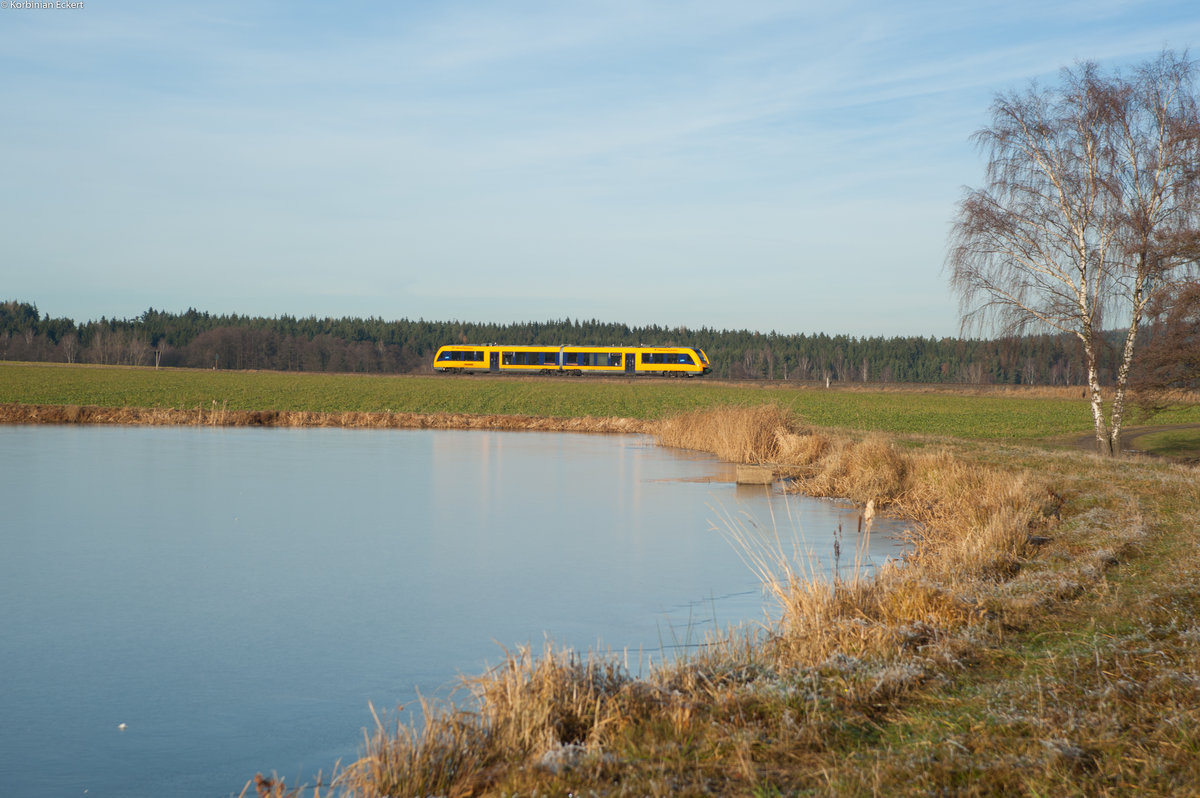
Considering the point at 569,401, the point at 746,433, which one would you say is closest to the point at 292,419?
the point at 569,401

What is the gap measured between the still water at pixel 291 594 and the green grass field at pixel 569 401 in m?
19.5

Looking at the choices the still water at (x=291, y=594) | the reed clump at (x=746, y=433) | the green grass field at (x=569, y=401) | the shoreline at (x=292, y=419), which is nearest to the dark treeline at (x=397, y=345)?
the green grass field at (x=569, y=401)

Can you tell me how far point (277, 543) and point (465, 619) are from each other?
15.2ft

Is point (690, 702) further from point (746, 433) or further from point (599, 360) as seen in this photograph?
point (599, 360)

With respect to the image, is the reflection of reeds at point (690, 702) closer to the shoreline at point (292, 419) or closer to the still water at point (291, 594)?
the still water at point (291, 594)

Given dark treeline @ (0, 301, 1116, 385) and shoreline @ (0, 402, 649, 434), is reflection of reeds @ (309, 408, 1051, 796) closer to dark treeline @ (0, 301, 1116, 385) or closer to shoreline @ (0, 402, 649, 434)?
shoreline @ (0, 402, 649, 434)

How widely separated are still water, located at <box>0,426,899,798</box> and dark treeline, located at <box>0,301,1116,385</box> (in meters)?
112

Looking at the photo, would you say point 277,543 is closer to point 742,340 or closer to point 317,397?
point 317,397

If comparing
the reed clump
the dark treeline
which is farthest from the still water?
the dark treeline

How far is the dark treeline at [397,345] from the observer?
5679 inches

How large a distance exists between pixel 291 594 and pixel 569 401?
42791 mm

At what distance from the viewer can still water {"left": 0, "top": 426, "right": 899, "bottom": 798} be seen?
19.4ft

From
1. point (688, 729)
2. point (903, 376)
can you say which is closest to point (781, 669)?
point (688, 729)

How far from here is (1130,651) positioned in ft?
19.5
